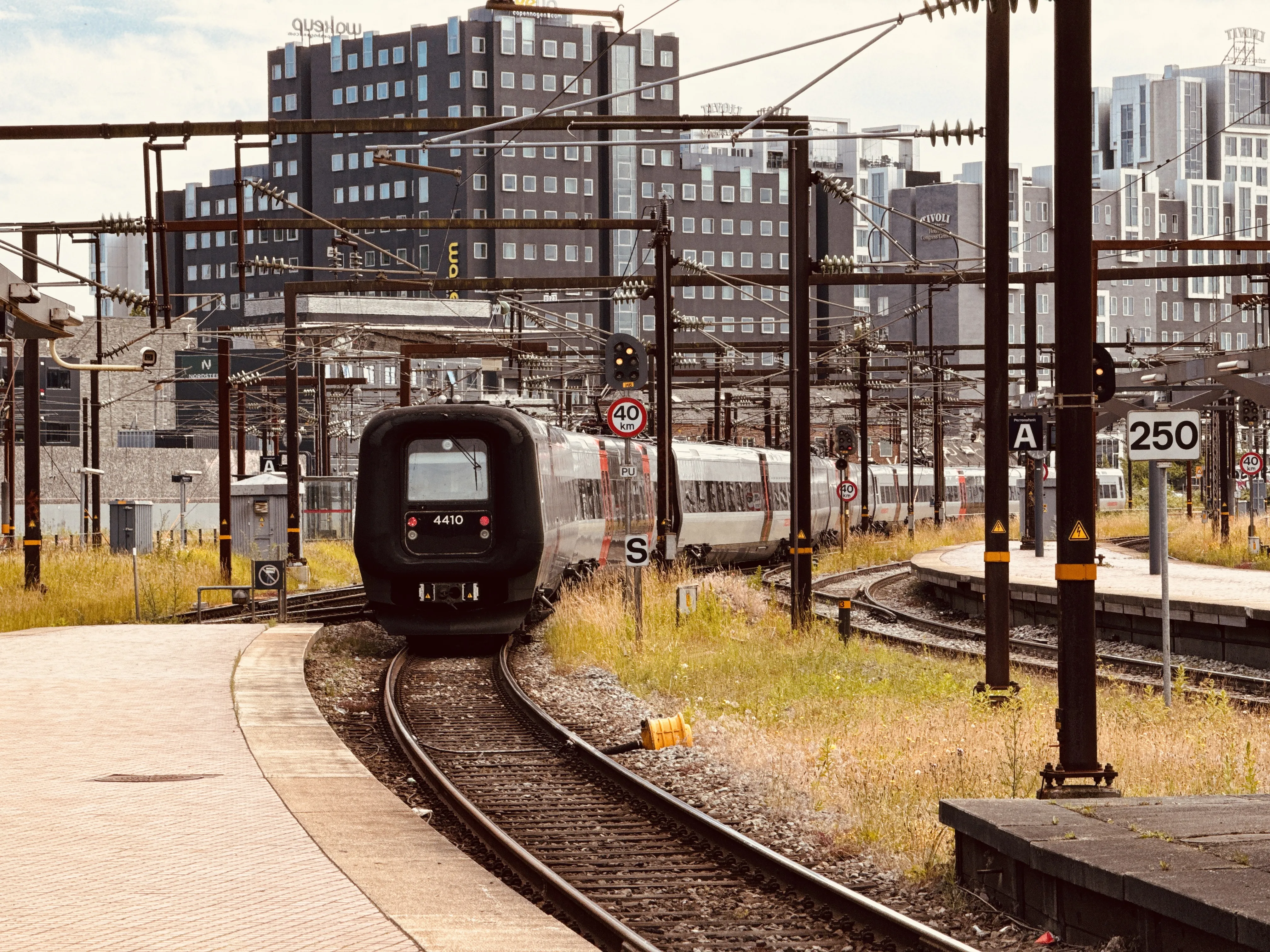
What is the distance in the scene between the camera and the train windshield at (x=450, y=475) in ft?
63.8

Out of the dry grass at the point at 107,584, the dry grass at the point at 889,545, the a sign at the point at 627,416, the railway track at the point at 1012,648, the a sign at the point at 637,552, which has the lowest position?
the dry grass at the point at 889,545

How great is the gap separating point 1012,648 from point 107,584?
15423 mm

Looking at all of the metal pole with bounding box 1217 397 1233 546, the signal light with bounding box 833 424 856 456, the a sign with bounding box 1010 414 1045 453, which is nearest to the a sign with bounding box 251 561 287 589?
the a sign with bounding box 1010 414 1045 453

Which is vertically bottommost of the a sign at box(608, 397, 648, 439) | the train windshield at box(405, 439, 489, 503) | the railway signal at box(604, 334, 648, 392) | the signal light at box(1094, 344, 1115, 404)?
the train windshield at box(405, 439, 489, 503)

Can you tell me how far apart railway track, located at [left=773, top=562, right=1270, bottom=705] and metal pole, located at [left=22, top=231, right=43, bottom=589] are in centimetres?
1258

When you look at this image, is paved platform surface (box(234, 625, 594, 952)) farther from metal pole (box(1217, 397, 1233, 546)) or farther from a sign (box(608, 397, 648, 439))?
metal pole (box(1217, 397, 1233, 546))

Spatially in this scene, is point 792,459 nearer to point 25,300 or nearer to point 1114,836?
point 25,300

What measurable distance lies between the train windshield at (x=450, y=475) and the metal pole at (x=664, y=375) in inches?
98.1

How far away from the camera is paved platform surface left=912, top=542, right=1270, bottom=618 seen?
22.8 metres

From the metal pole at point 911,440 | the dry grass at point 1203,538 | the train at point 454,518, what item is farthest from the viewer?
the metal pole at point 911,440

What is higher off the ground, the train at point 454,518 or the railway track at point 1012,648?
the train at point 454,518

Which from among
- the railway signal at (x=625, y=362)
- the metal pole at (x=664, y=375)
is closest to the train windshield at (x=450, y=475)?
the railway signal at (x=625, y=362)

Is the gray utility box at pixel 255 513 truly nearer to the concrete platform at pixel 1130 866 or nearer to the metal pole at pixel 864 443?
the metal pole at pixel 864 443

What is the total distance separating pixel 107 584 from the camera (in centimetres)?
2800
